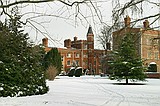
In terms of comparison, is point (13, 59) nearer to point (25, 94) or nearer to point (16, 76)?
point (16, 76)

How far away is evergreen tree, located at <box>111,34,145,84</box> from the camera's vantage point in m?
31.5

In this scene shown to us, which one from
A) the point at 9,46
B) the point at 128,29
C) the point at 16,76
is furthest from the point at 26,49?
the point at 128,29

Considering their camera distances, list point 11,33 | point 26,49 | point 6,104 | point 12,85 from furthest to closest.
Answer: point 26,49 → point 11,33 → point 12,85 → point 6,104

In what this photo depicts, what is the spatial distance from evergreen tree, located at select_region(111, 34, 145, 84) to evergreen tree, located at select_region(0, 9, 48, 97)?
14.3 meters

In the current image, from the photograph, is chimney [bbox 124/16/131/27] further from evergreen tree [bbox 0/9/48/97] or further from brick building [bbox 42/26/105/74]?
brick building [bbox 42/26/105/74]

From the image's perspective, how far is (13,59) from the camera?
57.9 feet

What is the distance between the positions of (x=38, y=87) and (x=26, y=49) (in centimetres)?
254

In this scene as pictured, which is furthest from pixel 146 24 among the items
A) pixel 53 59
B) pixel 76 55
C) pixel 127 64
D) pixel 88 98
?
pixel 76 55

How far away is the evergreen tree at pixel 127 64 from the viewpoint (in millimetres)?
31516

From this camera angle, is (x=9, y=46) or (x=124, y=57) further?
(x=124, y=57)

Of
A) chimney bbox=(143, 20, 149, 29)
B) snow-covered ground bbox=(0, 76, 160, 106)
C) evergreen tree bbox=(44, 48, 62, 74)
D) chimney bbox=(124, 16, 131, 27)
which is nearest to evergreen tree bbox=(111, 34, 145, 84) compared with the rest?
snow-covered ground bbox=(0, 76, 160, 106)

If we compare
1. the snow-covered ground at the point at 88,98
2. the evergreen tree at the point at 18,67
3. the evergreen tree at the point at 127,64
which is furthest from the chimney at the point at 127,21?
the evergreen tree at the point at 127,64

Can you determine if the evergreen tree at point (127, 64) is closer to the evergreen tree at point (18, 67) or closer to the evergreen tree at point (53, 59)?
the evergreen tree at point (18, 67)

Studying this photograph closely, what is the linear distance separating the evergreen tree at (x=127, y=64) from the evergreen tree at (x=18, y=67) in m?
14.3
